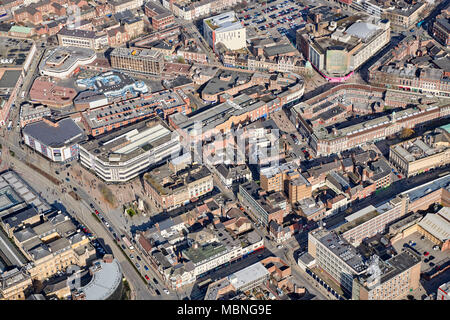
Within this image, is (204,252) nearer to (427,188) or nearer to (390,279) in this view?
(390,279)

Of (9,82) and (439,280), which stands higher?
(9,82)

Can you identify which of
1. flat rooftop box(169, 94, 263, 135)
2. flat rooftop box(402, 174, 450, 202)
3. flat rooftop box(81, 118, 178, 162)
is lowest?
flat rooftop box(402, 174, 450, 202)

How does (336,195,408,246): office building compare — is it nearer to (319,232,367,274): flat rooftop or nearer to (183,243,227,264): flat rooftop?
(319,232,367,274): flat rooftop

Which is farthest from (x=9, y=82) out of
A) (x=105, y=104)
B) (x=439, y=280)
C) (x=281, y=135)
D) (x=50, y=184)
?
(x=439, y=280)

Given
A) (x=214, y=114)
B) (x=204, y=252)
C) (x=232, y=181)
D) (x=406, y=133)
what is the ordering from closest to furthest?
(x=204, y=252) < (x=232, y=181) < (x=406, y=133) < (x=214, y=114)

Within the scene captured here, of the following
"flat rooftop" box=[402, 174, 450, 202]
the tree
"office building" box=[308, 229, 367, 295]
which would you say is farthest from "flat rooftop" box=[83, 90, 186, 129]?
"flat rooftop" box=[402, 174, 450, 202]

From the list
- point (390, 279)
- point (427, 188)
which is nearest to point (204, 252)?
point (390, 279)

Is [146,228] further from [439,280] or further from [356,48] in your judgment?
[356,48]

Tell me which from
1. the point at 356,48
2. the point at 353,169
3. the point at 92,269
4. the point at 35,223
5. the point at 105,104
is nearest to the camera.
Answer: the point at 92,269
